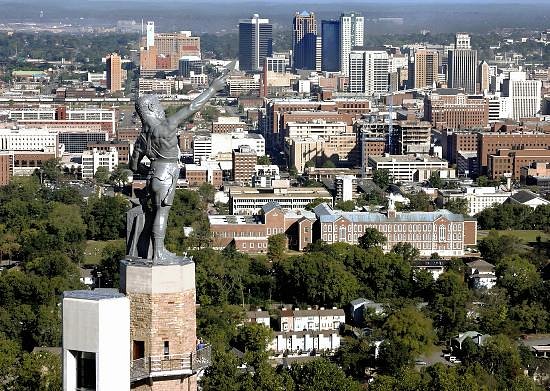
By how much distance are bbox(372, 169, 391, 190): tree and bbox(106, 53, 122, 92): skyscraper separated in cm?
2906

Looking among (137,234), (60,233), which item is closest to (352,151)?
(60,233)

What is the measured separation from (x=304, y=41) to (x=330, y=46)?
8.60 ft

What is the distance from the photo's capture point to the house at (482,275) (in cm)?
2202

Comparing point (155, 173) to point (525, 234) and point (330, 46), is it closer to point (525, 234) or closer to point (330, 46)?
point (525, 234)

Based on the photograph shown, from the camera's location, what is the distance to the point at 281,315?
18984 mm

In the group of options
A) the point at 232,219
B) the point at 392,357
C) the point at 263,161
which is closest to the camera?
the point at 392,357

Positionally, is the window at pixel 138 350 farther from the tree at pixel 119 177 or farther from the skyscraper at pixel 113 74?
the skyscraper at pixel 113 74

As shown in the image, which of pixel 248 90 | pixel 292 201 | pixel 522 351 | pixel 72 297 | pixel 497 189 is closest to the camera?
pixel 72 297

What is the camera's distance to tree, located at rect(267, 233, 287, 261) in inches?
989

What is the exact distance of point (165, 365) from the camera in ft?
16.2

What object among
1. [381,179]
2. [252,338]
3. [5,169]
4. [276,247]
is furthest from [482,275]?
[5,169]

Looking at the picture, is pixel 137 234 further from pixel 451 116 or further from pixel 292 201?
pixel 451 116

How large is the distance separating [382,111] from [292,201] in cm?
2107

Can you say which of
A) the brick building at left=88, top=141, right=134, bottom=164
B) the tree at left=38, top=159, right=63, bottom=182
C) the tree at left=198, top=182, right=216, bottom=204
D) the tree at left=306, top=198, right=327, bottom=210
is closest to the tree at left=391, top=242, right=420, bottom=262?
the tree at left=306, top=198, right=327, bottom=210
